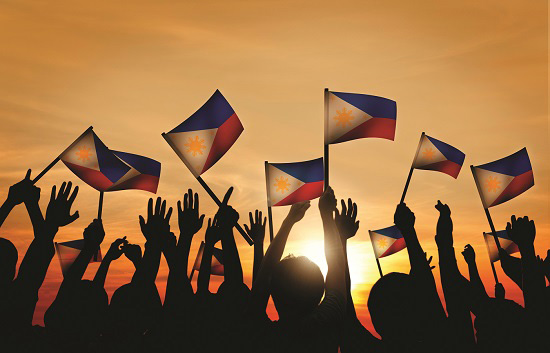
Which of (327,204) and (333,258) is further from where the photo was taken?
(327,204)

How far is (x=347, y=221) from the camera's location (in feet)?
19.4

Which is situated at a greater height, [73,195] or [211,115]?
[211,115]

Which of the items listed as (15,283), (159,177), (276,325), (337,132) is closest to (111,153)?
(159,177)

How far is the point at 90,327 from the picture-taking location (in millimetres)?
5102

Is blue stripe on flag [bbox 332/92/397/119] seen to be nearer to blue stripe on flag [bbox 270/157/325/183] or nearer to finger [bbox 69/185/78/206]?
blue stripe on flag [bbox 270/157/325/183]

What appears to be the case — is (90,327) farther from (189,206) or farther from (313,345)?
(313,345)

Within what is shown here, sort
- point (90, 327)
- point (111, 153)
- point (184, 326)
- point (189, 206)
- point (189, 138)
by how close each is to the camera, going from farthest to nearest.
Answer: point (111, 153) → point (189, 138) → point (189, 206) → point (90, 327) → point (184, 326)

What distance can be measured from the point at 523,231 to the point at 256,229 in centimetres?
386

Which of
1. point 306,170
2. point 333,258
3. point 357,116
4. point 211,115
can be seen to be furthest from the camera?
point 306,170

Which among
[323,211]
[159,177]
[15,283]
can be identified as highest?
[159,177]

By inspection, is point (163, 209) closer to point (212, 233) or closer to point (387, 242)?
point (212, 233)

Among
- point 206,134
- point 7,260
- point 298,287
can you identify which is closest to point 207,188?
point 206,134

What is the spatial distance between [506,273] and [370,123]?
5.31 m

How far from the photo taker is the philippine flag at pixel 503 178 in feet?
43.5
